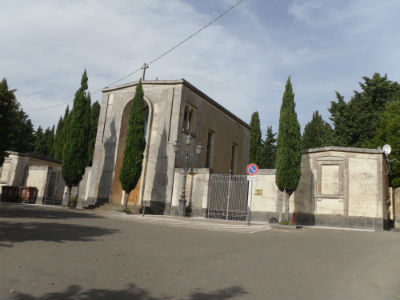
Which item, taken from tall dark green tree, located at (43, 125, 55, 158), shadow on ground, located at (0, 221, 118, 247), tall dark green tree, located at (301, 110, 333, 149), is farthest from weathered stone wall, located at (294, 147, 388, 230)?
tall dark green tree, located at (43, 125, 55, 158)

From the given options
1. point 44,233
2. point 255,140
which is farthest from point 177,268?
point 255,140

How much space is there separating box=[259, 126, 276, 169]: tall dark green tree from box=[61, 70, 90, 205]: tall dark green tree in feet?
79.5

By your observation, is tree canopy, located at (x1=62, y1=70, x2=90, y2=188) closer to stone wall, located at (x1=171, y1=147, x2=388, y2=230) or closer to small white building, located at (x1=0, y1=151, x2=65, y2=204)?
small white building, located at (x1=0, y1=151, x2=65, y2=204)

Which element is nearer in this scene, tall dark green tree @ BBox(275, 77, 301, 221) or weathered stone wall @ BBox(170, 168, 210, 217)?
tall dark green tree @ BBox(275, 77, 301, 221)

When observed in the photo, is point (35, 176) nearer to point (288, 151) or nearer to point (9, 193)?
point (9, 193)

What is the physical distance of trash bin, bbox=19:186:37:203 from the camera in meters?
23.9

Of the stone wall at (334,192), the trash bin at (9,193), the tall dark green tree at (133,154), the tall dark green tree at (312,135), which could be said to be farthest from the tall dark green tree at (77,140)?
the tall dark green tree at (312,135)

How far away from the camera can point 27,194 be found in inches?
944

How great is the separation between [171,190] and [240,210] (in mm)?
4159

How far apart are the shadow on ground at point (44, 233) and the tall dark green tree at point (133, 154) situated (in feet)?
30.0

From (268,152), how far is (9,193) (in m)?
29.6

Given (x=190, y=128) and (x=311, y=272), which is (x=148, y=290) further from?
(x=190, y=128)

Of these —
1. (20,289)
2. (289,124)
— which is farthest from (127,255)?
(289,124)

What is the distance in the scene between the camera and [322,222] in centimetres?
1672
